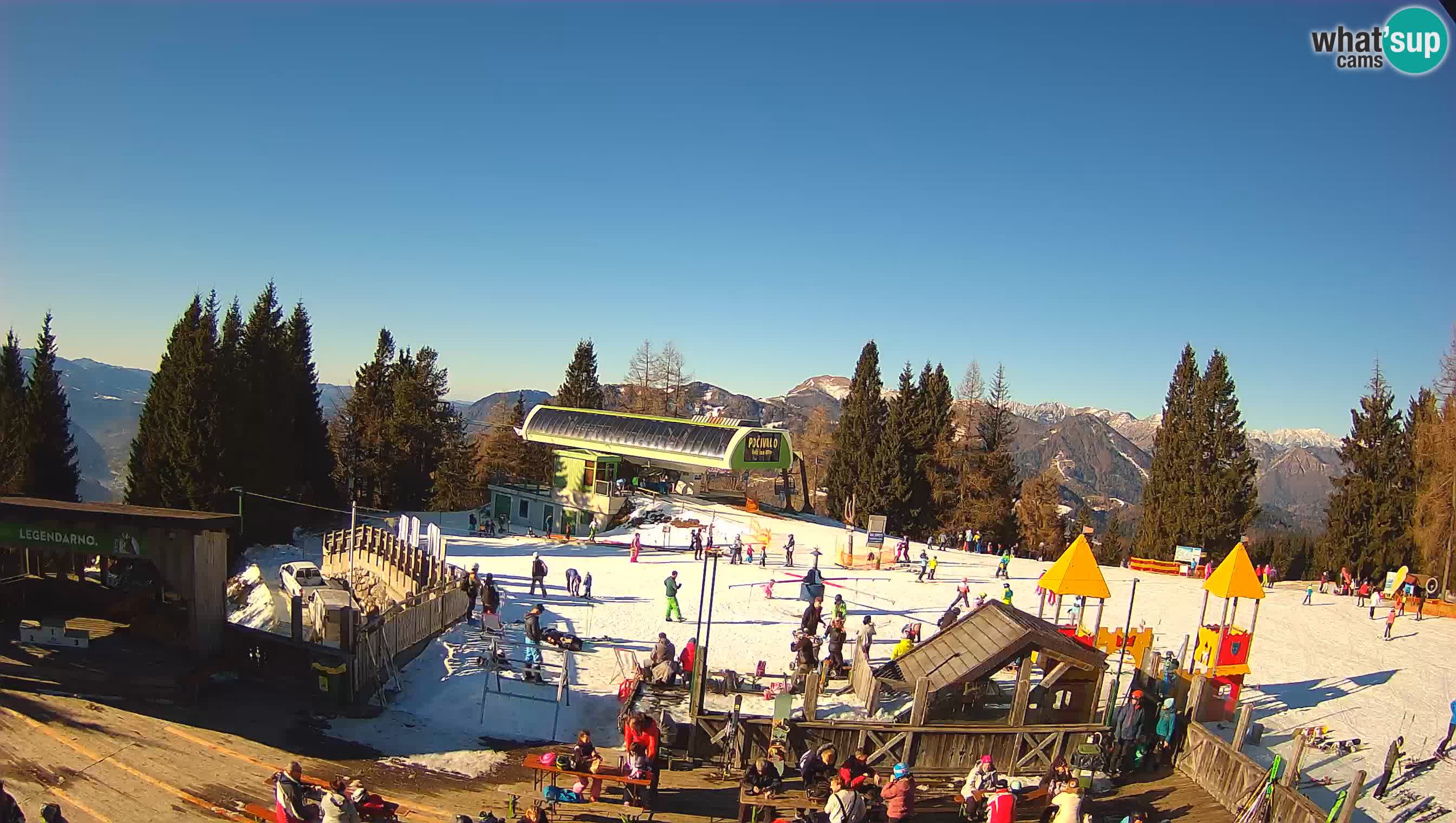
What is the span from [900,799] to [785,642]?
9605 mm

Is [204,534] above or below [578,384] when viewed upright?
below

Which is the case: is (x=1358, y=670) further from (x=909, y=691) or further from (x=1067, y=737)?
(x=909, y=691)

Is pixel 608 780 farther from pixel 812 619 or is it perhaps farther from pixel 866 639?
pixel 812 619

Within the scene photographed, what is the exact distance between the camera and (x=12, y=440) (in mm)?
30703

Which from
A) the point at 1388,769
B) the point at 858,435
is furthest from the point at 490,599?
the point at 858,435

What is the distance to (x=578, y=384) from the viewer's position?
59.2 metres

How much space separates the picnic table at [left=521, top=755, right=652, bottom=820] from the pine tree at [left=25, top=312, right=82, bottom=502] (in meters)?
31.4

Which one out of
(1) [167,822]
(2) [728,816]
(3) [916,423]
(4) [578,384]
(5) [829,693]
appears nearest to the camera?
(1) [167,822]

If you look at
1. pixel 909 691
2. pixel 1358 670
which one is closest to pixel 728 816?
pixel 909 691

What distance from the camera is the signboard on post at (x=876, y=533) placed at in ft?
108

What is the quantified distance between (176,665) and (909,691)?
13735 millimetres

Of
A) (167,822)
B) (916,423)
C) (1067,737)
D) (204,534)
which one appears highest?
(916,423)

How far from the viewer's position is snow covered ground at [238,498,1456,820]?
579 inches

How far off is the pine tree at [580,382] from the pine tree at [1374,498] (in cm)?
4822
